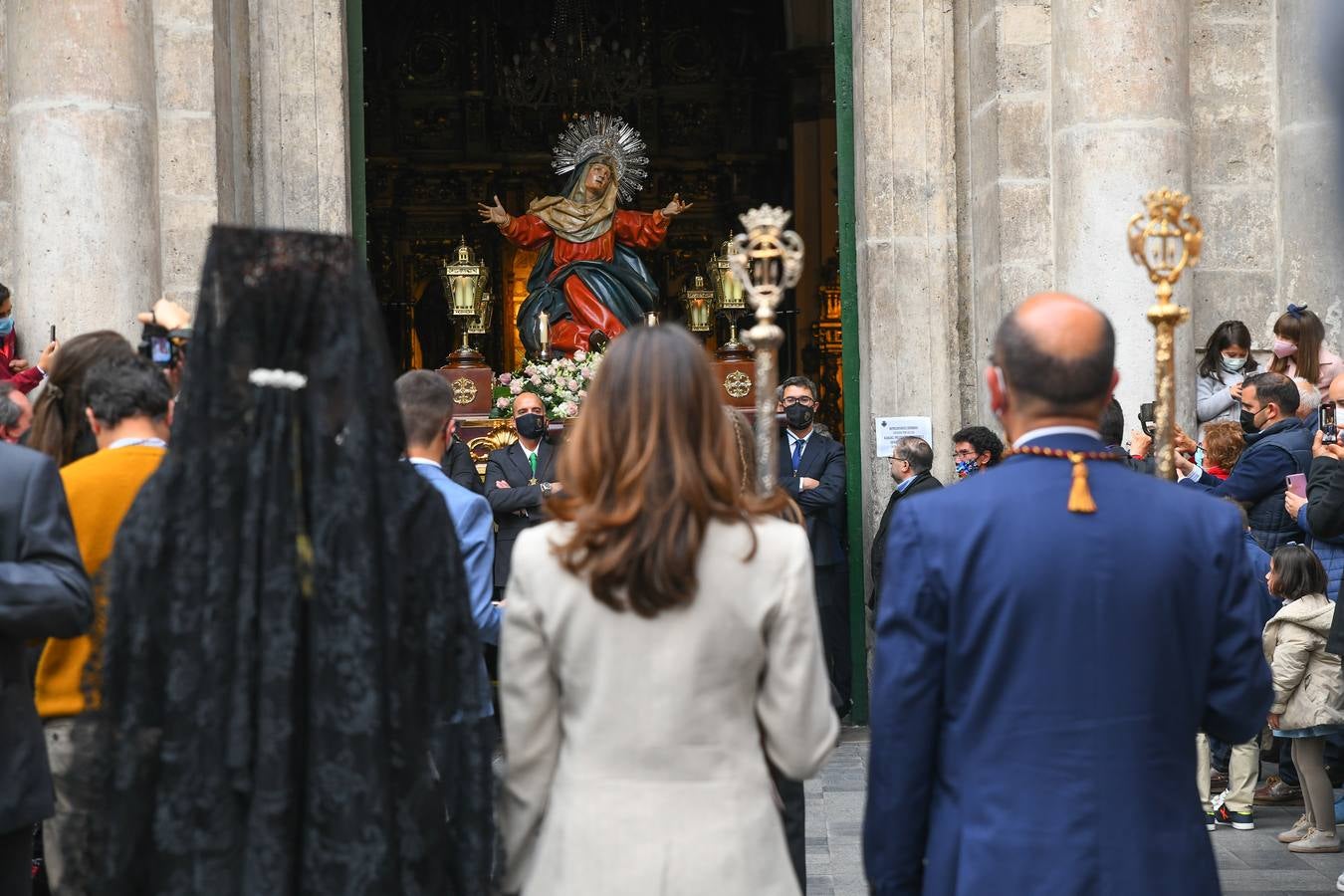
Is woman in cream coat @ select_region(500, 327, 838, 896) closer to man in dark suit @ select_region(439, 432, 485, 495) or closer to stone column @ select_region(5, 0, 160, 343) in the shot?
stone column @ select_region(5, 0, 160, 343)

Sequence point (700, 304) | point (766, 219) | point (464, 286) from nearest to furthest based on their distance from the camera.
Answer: point (766, 219)
point (464, 286)
point (700, 304)

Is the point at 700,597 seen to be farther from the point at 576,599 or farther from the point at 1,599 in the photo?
the point at 1,599

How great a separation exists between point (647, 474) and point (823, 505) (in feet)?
20.7

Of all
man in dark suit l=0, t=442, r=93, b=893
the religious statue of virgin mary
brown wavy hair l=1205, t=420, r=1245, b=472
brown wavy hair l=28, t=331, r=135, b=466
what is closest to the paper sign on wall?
brown wavy hair l=1205, t=420, r=1245, b=472

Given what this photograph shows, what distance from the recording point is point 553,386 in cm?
1006

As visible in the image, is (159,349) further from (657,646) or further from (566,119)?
(566,119)

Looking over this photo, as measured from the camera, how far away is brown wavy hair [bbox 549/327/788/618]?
115 inches

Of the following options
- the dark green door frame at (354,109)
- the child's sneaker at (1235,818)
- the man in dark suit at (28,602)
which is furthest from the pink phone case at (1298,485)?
the man in dark suit at (28,602)

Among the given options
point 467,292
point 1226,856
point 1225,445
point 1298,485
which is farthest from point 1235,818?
point 467,292

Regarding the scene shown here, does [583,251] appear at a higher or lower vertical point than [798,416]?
higher

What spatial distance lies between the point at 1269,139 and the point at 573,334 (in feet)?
15.3

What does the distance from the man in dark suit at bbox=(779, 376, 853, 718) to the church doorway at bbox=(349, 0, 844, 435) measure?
6.76 meters

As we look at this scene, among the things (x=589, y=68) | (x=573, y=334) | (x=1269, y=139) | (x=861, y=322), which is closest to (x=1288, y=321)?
(x=1269, y=139)

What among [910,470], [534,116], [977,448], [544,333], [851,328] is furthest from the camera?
[534,116]
